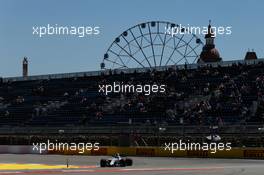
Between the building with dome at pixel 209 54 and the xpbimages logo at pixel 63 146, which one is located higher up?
the building with dome at pixel 209 54

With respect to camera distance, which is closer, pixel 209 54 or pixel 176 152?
pixel 176 152

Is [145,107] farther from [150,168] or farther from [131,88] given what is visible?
[150,168]

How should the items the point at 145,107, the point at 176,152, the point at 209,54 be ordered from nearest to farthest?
the point at 176,152 < the point at 145,107 < the point at 209,54

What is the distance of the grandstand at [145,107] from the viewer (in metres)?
52.4

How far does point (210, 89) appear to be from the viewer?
5981cm

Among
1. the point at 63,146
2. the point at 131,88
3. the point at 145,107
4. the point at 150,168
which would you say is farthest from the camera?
the point at 131,88

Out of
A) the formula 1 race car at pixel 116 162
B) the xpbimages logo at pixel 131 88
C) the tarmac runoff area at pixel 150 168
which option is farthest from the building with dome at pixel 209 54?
the formula 1 race car at pixel 116 162

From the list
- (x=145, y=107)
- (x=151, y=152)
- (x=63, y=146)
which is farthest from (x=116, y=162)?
(x=145, y=107)

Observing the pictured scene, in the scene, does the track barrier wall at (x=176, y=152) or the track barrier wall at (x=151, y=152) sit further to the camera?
the track barrier wall at (x=151, y=152)

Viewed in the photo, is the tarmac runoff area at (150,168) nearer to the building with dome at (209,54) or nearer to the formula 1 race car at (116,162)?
the formula 1 race car at (116,162)

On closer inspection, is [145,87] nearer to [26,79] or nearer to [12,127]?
[12,127]

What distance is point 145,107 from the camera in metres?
60.3

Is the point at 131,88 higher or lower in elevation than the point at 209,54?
lower

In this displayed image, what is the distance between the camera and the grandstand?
172 ft
